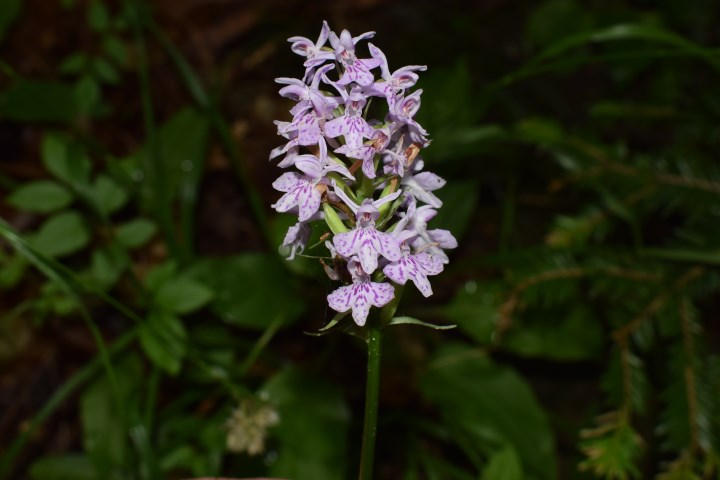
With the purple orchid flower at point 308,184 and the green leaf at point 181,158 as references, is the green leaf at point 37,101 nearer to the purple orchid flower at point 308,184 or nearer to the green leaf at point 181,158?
the green leaf at point 181,158

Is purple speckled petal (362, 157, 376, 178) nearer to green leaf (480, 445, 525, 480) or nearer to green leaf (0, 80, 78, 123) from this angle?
green leaf (480, 445, 525, 480)

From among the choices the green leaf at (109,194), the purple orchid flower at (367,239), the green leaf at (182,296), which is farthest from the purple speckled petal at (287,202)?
the green leaf at (109,194)

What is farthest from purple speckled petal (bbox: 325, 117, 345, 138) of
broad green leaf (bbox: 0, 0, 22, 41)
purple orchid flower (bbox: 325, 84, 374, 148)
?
broad green leaf (bbox: 0, 0, 22, 41)

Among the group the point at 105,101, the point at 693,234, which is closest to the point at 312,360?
the point at 693,234

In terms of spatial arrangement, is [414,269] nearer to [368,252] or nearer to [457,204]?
[368,252]

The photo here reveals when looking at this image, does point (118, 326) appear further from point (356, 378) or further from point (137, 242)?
point (356, 378)

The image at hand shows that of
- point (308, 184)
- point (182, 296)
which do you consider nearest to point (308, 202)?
point (308, 184)
